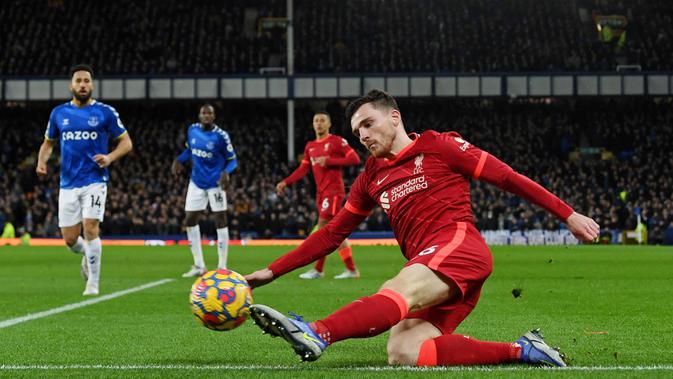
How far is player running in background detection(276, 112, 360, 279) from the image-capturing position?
1331 cm

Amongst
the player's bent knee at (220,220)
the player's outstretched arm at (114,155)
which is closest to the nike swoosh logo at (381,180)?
the player's outstretched arm at (114,155)

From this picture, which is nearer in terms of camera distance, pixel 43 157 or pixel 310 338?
pixel 310 338

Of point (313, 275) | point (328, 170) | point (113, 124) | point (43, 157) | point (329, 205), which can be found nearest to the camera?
point (113, 124)

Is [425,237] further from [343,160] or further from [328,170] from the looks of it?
[328,170]

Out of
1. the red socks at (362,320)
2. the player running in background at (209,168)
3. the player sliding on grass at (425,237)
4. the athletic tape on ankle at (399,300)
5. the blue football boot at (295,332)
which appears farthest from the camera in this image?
the player running in background at (209,168)

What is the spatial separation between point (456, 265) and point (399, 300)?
→ 451 millimetres

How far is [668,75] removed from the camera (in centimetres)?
4566

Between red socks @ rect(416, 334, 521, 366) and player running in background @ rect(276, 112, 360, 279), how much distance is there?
26.8 ft

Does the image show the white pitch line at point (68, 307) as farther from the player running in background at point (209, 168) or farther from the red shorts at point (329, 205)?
the red shorts at point (329, 205)

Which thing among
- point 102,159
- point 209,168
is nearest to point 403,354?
point 102,159

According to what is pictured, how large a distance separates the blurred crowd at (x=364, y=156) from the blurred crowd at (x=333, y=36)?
230 cm

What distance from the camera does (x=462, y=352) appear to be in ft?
16.5

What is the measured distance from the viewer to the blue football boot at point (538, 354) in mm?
5047

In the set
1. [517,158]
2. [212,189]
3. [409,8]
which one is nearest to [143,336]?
[212,189]
